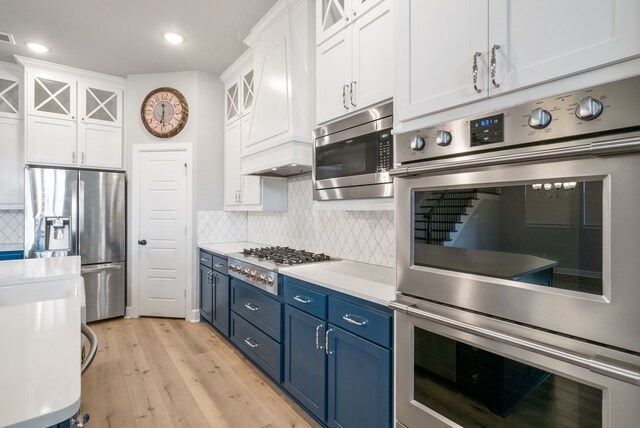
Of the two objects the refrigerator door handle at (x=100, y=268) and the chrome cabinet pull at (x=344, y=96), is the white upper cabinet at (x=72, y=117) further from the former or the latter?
the chrome cabinet pull at (x=344, y=96)

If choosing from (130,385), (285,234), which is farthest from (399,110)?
(130,385)

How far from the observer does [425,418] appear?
1230 millimetres

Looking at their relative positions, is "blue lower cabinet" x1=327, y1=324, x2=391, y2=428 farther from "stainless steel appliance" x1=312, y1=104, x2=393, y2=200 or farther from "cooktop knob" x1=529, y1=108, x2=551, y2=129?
"cooktop knob" x1=529, y1=108, x2=551, y2=129

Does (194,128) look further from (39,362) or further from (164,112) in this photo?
(39,362)

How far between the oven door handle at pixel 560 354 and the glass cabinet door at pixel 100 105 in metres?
4.46

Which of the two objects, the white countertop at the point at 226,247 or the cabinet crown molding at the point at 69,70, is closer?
the white countertop at the point at 226,247

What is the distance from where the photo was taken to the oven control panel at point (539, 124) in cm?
79

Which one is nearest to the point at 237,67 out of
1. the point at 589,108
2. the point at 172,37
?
the point at 172,37

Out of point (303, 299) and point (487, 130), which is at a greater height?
point (487, 130)

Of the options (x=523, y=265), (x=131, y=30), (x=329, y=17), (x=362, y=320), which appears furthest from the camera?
(x=131, y=30)

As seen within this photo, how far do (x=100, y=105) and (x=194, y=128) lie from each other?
124 cm

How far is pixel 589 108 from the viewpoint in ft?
2.70

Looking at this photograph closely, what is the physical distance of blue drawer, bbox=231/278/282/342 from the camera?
228 cm

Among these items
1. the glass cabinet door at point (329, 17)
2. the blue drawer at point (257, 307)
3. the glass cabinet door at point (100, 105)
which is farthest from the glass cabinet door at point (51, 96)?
the glass cabinet door at point (329, 17)
